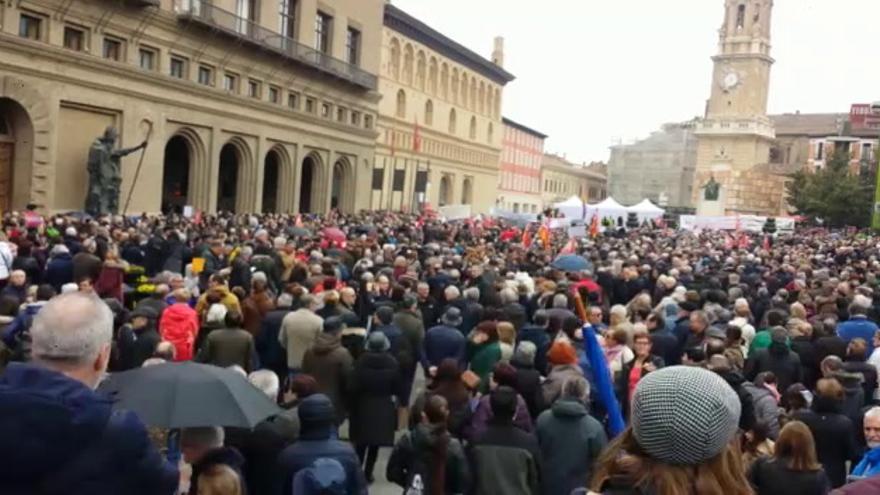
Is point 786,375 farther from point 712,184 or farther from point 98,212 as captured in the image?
point 712,184

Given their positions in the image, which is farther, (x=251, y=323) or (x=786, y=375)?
(x=251, y=323)

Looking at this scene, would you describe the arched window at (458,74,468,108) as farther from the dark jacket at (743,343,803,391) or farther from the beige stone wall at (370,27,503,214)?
the dark jacket at (743,343,803,391)

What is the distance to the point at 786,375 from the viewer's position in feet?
29.6

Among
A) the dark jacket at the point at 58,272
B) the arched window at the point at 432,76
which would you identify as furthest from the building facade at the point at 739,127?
the dark jacket at the point at 58,272

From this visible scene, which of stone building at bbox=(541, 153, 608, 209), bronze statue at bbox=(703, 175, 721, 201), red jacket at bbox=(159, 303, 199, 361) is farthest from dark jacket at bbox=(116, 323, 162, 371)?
stone building at bbox=(541, 153, 608, 209)

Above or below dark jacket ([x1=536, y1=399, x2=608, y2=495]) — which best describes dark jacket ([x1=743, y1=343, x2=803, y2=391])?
above

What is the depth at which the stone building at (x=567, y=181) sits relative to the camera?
117 meters

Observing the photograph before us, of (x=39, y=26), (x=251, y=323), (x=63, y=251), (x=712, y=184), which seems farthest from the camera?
(x=712, y=184)

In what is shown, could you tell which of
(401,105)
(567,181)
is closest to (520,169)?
(567,181)

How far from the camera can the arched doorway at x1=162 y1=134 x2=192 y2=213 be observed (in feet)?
121

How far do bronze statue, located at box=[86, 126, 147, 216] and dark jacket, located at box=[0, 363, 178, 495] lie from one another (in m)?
26.6

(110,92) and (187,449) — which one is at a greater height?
(110,92)

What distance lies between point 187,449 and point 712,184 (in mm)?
88228

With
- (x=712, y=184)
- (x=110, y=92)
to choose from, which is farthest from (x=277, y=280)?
(x=712, y=184)
